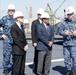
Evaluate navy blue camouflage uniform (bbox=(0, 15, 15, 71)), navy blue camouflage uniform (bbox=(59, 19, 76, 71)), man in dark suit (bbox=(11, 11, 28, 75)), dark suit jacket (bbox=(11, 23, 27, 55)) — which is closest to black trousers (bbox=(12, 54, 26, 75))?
man in dark suit (bbox=(11, 11, 28, 75))

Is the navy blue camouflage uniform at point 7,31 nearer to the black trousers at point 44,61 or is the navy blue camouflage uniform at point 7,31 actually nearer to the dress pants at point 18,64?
the dress pants at point 18,64

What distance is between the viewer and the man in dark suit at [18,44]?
22.6ft

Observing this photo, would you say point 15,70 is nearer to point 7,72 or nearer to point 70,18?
point 7,72

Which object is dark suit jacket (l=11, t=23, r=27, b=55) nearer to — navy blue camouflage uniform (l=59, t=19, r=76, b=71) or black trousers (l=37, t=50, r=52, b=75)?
black trousers (l=37, t=50, r=52, b=75)

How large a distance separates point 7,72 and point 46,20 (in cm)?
169

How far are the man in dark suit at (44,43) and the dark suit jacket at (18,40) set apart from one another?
30.9 inches

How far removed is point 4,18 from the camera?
25.4 ft

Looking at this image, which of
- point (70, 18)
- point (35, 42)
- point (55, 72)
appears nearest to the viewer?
point (70, 18)

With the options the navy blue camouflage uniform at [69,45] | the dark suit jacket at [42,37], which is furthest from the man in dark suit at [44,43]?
the navy blue camouflage uniform at [69,45]

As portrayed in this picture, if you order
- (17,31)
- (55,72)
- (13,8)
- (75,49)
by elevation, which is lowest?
(55,72)

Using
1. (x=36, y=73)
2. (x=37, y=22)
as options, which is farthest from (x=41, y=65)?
(x=37, y=22)

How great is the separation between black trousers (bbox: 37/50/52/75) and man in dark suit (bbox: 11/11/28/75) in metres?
0.79

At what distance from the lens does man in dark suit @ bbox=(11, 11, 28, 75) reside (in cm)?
688

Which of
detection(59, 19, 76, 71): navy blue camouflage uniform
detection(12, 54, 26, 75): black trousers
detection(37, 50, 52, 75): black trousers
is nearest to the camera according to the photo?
detection(12, 54, 26, 75): black trousers
